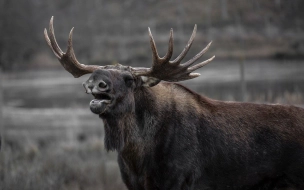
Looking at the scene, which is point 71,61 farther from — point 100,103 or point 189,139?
point 189,139

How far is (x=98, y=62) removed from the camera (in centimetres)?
2370

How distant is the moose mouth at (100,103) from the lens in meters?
5.23

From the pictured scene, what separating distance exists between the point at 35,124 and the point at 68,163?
8950mm

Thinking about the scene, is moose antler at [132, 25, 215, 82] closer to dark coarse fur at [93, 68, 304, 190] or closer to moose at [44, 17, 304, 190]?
moose at [44, 17, 304, 190]

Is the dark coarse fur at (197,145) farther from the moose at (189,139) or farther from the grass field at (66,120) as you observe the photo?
the grass field at (66,120)

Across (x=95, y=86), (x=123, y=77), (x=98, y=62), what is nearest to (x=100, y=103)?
(x=95, y=86)

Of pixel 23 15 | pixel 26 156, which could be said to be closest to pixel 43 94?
pixel 23 15

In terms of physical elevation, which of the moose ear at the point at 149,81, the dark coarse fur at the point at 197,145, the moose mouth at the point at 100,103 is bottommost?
the dark coarse fur at the point at 197,145

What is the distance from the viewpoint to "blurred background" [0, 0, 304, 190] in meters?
10.3

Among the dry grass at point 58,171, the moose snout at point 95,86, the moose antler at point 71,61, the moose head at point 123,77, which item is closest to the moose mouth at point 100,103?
the moose head at point 123,77

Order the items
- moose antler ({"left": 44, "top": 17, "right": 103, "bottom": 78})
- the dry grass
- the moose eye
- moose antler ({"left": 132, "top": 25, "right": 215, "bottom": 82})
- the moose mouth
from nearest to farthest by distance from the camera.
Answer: the moose mouth → the moose eye → moose antler ({"left": 132, "top": 25, "right": 215, "bottom": 82}) → moose antler ({"left": 44, "top": 17, "right": 103, "bottom": 78}) → the dry grass

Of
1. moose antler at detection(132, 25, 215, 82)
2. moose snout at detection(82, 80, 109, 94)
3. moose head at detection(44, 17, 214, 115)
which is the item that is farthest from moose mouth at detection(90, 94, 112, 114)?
moose antler at detection(132, 25, 215, 82)

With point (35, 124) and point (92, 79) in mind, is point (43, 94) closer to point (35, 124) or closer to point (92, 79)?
point (35, 124)

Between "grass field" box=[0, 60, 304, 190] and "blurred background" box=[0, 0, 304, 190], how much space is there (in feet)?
0.10
